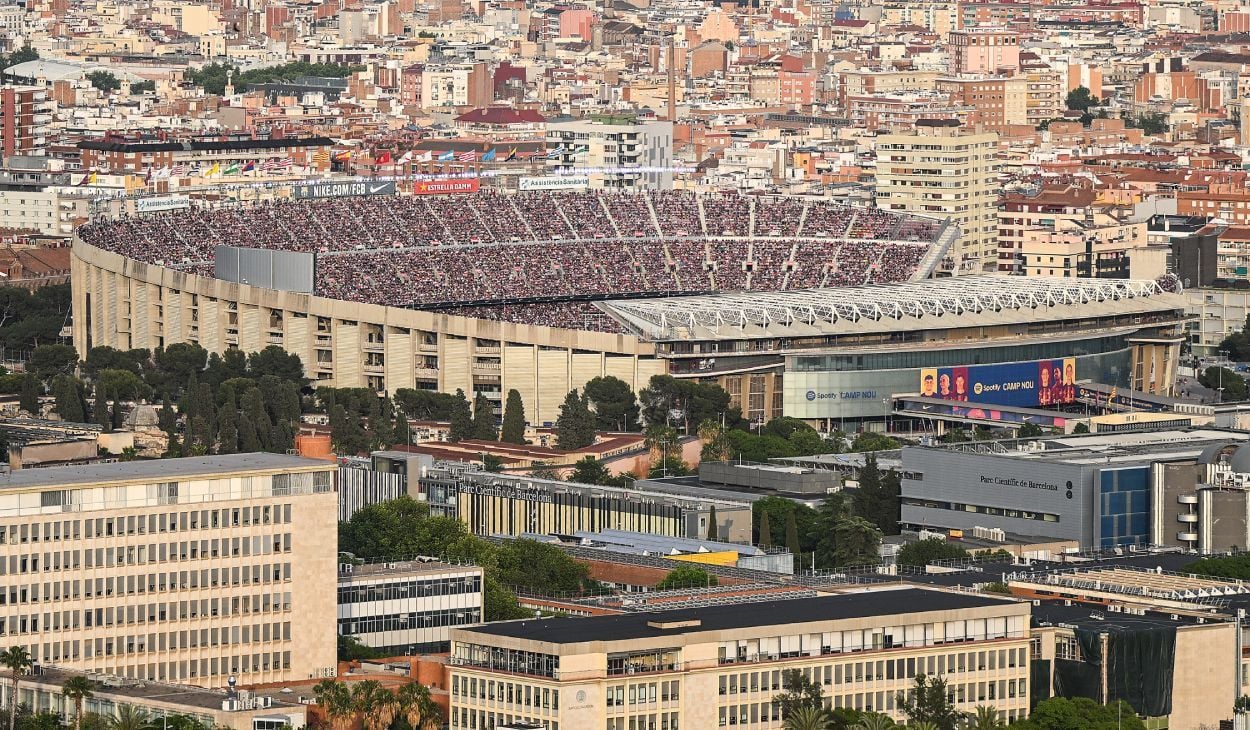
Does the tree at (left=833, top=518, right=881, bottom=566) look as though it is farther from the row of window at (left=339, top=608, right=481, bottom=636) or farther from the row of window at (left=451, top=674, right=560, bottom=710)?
the row of window at (left=451, top=674, right=560, bottom=710)

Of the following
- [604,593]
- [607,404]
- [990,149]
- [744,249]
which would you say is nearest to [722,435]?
[607,404]

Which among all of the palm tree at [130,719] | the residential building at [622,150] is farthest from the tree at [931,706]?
the residential building at [622,150]

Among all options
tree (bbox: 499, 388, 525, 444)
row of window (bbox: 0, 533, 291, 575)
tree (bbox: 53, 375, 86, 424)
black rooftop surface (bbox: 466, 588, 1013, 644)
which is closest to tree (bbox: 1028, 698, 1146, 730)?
black rooftop surface (bbox: 466, 588, 1013, 644)

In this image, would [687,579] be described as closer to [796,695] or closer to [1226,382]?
[796,695]

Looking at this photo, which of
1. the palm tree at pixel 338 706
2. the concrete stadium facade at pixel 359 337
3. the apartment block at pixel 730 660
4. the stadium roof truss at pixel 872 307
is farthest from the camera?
the stadium roof truss at pixel 872 307

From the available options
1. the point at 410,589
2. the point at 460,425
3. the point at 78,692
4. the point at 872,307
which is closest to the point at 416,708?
the point at 78,692

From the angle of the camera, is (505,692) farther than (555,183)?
No

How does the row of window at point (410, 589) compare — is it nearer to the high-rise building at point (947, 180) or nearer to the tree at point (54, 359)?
the tree at point (54, 359)

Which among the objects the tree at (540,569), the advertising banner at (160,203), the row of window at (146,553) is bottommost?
the tree at (540,569)
